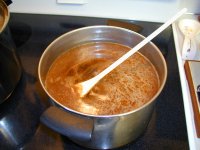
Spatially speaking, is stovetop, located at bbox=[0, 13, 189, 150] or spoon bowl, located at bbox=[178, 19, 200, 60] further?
spoon bowl, located at bbox=[178, 19, 200, 60]

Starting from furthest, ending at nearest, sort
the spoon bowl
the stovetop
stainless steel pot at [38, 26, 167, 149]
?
the spoon bowl → the stovetop → stainless steel pot at [38, 26, 167, 149]

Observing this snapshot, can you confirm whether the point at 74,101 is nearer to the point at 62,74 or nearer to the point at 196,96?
the point at 62,74

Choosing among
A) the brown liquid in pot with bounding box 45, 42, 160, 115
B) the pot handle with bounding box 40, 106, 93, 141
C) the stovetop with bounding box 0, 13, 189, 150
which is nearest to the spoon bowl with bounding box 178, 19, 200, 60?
the stovetop with bounding box 0, 13, 189, 150

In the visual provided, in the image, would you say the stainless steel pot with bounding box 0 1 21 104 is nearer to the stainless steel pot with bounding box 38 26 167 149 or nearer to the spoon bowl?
the stainless steel pot with bounding box 38 26 167 149

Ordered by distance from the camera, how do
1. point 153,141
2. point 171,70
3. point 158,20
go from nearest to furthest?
point 153,141 < point 171,70 < point 158,20

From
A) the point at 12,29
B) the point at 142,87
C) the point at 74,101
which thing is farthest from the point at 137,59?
the point at 12,29

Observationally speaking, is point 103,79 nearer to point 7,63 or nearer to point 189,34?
point 7,63
